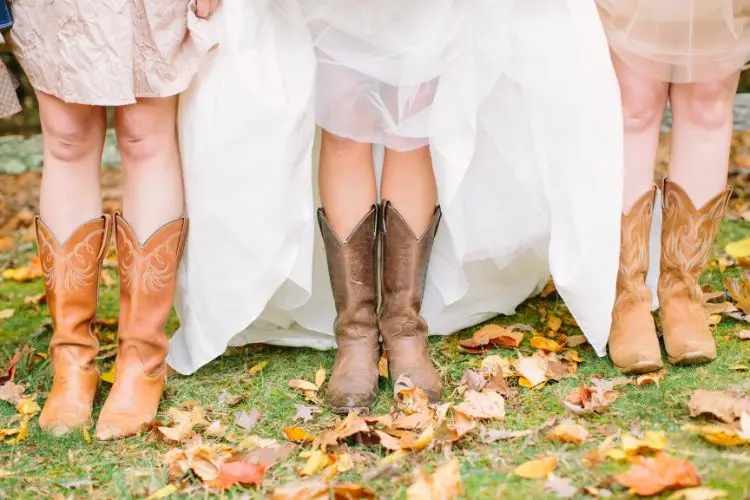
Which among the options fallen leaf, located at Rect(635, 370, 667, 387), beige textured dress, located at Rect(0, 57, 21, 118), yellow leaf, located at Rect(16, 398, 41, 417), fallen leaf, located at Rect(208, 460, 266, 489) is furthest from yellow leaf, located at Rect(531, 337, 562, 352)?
beige textured dress, located at Rect(0, 57, 21, 118)

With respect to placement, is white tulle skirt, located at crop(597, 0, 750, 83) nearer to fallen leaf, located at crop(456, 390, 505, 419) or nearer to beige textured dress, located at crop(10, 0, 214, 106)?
fallen leaf, located at crop(456, 390, 505, 419)

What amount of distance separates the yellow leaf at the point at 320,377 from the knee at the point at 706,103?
1.09 metres

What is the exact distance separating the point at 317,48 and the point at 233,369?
0.87 meters

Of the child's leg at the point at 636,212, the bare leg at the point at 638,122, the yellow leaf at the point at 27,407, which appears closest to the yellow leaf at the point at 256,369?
the yellow leaf at the point at 27,407

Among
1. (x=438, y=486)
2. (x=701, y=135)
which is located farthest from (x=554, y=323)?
(x=438, y=486)

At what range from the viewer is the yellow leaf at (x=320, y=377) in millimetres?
2020

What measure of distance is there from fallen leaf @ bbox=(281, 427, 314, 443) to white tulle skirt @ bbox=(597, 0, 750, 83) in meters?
1.14

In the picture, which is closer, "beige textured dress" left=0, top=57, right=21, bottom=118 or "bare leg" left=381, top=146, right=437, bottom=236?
"beige textured dress" left=0, top=57, right=21, bottom=118

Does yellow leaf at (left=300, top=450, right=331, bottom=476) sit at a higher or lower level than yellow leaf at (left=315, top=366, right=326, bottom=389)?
higher

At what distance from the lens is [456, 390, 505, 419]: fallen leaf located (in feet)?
5.71

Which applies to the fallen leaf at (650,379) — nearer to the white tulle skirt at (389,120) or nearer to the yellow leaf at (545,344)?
the white tulle skirt at (389,120)

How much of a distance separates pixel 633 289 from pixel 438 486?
0.86 metres

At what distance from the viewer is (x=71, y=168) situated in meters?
1.84

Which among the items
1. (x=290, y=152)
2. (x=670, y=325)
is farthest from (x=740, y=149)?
(x=290, y=152)
